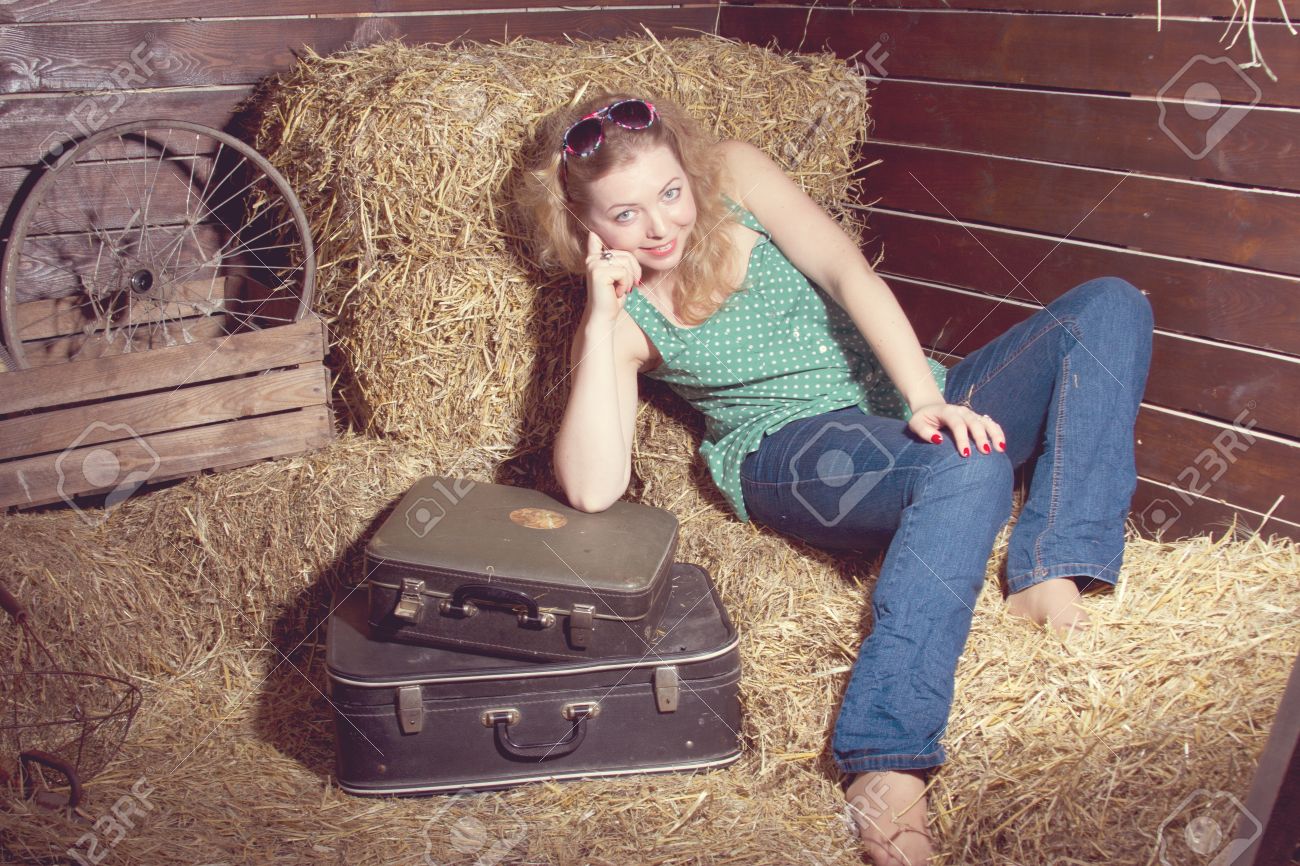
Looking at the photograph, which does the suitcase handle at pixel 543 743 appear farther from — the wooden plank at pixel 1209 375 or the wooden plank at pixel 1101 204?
the wooden plank at pixel 1101 204

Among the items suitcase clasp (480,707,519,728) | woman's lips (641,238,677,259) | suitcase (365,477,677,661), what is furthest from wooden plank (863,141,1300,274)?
suitcase clasp (480,707,519,728)

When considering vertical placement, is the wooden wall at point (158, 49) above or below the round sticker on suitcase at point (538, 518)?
above

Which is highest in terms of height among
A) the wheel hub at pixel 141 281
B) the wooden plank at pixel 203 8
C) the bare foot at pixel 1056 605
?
the wooden plank at pixel 203 8

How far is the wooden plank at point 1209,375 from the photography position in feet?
8.20

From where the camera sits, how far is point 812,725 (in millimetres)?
2230

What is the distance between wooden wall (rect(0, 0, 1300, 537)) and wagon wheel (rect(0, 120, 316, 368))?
0.11 m

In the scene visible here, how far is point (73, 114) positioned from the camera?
2828 millimetres

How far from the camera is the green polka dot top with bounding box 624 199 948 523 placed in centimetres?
246

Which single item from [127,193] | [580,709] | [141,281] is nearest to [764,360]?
[580,709]

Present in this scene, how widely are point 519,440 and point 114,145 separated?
4.63ft

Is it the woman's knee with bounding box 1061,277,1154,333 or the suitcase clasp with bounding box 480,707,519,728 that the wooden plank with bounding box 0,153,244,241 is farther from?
the woman's knee with bounding box 1061,277,1154,333

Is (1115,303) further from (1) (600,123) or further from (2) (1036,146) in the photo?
(1) (600,123)

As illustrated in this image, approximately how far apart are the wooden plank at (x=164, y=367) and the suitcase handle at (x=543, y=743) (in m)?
1.17

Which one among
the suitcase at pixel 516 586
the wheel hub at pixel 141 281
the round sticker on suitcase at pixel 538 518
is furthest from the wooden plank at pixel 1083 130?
the wheel hub at pixel 141 281
